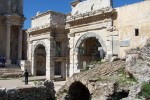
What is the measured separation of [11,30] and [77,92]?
24393mm

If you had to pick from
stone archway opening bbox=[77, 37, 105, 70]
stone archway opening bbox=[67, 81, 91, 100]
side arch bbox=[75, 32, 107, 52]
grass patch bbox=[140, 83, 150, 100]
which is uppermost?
side arch bbox=[75, 32, 107, 52]

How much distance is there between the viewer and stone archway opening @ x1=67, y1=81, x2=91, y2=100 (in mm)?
14087

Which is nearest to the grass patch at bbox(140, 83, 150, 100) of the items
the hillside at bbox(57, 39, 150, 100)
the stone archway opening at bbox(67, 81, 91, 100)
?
the hillside at bbox(57, 39, 150, 100)

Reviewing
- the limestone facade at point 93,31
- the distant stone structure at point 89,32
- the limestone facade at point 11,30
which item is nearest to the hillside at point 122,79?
the distant stone structure at point 89,32

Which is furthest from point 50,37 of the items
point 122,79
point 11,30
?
point 122,79

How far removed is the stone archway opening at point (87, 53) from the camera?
2062 cm

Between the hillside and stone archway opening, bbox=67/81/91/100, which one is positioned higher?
the hillside

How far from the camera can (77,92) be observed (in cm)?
1459

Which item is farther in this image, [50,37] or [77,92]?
[50,37]

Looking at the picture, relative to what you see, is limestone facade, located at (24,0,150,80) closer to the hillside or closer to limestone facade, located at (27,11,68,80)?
limestone facade, located at (27,11,68,80)

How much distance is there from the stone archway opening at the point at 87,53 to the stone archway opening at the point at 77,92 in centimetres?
541

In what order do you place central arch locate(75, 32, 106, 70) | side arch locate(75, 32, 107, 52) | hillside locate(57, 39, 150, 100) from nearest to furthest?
hillside locate(57, 39, 150, 100)
side arch locate(75, 32, 107, 52)
central arch locate(75, 32, 106, 70)

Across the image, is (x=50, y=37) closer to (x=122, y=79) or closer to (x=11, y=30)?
(x=11, y=30)

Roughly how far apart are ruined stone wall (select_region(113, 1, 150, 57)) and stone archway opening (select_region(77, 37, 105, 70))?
11.5 feet
